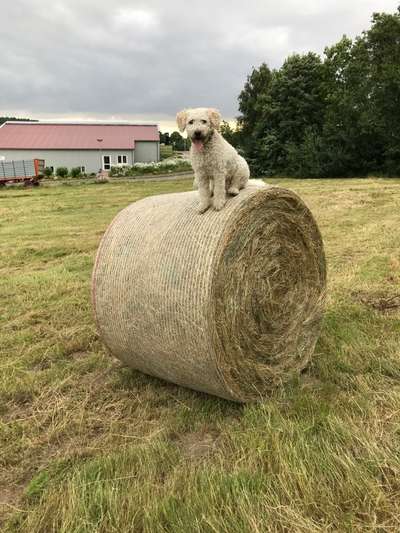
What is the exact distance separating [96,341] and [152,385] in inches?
44.9

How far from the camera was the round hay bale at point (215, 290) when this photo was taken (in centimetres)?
350

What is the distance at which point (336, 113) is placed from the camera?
112 feet

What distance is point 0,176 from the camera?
30.4 metres

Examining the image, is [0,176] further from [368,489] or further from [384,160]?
[368,489]

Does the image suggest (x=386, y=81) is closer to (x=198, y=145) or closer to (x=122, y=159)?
(x=122, y=159)

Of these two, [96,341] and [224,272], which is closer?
[224,272]

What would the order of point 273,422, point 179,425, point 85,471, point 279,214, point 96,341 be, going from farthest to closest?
point 96,341
point 279,214
point 179,425
point 273,422
point 85,471

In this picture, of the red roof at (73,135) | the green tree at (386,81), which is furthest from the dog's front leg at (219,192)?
the red roof at (73,135)

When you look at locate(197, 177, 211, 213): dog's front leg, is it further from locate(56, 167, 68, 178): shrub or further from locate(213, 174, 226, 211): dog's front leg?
locate(56, 167, 68, 178): shrub

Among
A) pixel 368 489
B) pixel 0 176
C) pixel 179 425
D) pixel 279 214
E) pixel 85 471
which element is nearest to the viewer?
pixel 368 489

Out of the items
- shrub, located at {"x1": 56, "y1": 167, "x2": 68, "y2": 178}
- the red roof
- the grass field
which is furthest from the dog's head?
the red roof

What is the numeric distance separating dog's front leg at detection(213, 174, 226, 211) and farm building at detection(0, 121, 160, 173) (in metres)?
45.2

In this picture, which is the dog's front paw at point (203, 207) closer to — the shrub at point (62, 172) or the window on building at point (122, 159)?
the shrub at point (62, 172)

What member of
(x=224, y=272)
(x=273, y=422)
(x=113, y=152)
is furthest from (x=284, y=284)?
(x=113, y=152)
